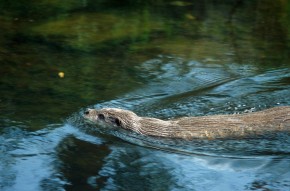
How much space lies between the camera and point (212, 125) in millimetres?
Result: 7461

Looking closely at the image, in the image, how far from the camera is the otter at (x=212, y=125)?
7.38 metres

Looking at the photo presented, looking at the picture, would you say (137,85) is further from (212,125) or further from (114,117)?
(212,125)

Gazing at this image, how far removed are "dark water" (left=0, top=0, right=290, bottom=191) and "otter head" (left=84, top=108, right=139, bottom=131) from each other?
196 mm

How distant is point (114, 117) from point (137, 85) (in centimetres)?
160

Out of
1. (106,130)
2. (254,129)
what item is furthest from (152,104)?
(254,129)

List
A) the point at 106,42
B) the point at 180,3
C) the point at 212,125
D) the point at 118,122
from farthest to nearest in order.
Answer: the point at 180,3 → the point at 106,42 → the point at 118,122 → the point at 212,125

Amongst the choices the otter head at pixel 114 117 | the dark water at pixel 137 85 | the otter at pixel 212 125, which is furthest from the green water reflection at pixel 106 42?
the otter at pixel 212 125

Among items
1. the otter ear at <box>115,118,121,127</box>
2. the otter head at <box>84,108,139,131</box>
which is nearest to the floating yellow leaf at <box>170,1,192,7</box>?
the otter head at <box>84,108,139,131</box>

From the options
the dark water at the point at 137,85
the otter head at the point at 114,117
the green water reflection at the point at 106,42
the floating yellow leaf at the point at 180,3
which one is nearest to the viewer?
the dark water at the point at 137,85

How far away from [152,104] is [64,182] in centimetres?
253

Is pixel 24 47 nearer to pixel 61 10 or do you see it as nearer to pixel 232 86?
pixel 61 10

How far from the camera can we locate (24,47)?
11.2 meters

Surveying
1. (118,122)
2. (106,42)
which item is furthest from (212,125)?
(106,42)

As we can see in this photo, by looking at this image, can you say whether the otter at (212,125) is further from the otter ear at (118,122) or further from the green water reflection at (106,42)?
the green water reflection at (106,42)
